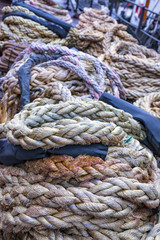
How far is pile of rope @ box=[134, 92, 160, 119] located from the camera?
4.33 ft

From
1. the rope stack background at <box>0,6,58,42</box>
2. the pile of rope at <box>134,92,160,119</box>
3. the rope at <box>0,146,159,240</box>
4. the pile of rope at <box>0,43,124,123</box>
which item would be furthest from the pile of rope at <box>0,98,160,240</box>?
the rope stack background at <box>0,6,58,42</box>

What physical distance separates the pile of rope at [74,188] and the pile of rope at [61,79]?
12.3 inches

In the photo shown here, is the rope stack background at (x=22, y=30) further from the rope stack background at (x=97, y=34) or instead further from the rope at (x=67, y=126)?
the rope at (x=67, y=126)

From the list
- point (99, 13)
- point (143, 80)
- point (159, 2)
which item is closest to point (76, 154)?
point (143, 80)

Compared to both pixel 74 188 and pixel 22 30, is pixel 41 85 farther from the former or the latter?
pixel 22 30

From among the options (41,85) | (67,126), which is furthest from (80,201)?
(41,85)

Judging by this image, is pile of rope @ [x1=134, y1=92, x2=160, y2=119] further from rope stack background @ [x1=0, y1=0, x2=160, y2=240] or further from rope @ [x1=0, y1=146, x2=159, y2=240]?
rope @ [x1=0, y1=146, x2=159, y2=240]

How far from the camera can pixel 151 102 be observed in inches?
55.3

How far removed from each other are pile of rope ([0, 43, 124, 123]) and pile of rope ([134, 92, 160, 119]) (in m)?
0.16

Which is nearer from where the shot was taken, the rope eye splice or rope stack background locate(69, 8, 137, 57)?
the rope eye splice

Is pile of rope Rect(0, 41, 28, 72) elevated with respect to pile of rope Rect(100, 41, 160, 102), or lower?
lower

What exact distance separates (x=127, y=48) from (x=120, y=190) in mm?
1709

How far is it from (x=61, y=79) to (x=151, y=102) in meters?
0.60

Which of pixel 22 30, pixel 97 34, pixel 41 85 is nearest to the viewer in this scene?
pixel 41 85
